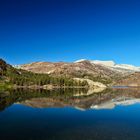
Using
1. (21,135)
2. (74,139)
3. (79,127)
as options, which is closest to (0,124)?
(21,135)

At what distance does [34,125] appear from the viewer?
2089 inches

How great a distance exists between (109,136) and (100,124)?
41.0ft

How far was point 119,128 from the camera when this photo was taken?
4994 cm

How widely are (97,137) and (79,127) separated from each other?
994 cm

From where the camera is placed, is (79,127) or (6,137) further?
(79,127)

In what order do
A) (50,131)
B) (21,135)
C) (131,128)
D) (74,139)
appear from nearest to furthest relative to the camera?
1. (74,139)
2. (21,135)
3. (50,131)
4. (131,128)

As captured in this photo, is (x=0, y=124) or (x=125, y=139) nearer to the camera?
(x=125, y=139)

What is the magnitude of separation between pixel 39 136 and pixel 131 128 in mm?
17883

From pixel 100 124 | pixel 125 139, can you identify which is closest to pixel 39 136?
pixel 125 139

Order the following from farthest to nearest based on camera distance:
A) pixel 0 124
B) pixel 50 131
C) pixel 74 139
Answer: pixel 0 124 < pixel 50 131 < pixel 74 139

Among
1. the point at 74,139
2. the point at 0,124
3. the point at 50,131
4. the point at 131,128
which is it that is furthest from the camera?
the point at 0,124

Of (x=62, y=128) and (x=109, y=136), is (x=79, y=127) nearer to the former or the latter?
(x=62, y=128)

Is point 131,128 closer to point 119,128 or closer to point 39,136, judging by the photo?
point 119,128

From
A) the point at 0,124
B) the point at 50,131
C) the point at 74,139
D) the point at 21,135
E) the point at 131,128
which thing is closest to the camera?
the point at 74,139
